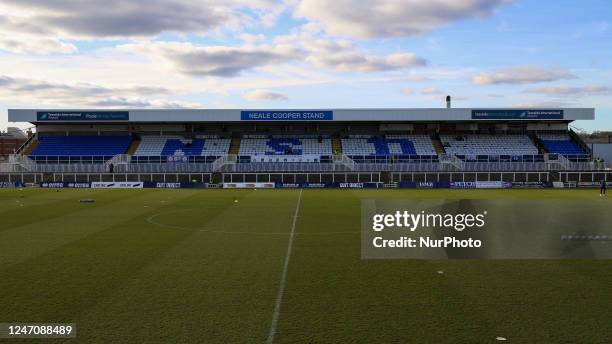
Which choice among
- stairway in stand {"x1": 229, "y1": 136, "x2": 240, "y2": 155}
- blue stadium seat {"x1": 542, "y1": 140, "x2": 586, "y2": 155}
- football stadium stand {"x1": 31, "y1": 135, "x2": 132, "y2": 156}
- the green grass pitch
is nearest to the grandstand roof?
football stadium stand {"x1": 31, "y1": 135, "x2": 132, "y2": 156}

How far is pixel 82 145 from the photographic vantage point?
71812mm

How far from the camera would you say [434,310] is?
12.2 meters

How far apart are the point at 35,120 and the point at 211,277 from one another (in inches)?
2676

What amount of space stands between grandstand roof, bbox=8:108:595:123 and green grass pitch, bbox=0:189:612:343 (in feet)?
162

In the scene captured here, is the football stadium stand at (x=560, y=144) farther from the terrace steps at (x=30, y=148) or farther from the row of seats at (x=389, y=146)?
the terrace steps at (x=30, y=148)

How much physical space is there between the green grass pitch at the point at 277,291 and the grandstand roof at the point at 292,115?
4928 centimetres

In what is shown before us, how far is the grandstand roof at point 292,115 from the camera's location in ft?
236

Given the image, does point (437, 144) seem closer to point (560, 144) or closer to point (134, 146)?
point (560, 144)

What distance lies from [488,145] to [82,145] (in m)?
57.7

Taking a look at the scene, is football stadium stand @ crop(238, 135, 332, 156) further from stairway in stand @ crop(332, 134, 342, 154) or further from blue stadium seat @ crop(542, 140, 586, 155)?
blue stadium seat @ crop(542, 140, 586, 155)

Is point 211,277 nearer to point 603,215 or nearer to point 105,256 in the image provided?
point 105,256

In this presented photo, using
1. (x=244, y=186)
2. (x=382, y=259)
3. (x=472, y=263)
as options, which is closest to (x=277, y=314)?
(x=382, y=259)

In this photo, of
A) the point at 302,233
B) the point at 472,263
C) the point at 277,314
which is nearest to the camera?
the point at 277,314

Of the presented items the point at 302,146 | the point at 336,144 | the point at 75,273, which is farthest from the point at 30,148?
the point at 75,273
